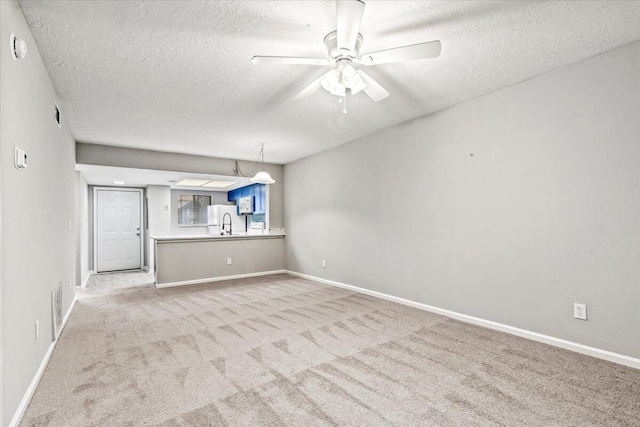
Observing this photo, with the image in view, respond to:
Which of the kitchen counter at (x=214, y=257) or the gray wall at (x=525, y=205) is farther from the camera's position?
the kitchen counter at (x=214, y=257)

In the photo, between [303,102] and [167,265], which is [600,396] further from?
[167,265]

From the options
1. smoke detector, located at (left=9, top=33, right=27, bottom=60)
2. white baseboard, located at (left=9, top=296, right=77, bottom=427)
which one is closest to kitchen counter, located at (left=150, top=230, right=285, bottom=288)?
white baseboard, located at (left=9, top=296, right=77, bottom=427)

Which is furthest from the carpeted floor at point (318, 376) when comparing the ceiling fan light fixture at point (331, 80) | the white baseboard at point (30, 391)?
the ceiling fan light fixture at point (331, 80)

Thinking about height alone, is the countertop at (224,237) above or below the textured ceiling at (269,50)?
below

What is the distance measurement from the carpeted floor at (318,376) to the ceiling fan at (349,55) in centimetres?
210

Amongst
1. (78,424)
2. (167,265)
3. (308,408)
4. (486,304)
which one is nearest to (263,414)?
(308,408)

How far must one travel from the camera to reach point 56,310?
287 cm

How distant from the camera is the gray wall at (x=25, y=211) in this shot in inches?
62.7

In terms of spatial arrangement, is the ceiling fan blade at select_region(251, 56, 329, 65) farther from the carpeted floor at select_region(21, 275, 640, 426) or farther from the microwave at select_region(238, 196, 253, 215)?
the microwave at select_region(238, 196, 253, 215)

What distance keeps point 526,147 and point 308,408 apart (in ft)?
9.34

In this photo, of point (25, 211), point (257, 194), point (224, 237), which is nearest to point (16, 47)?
point (25, 211)

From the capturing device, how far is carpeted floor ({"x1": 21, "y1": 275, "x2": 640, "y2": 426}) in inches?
69.8

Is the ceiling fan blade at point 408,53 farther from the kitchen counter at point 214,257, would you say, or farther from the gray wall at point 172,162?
the kitchen counter at point 214,257

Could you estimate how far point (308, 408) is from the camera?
72.3 inches
